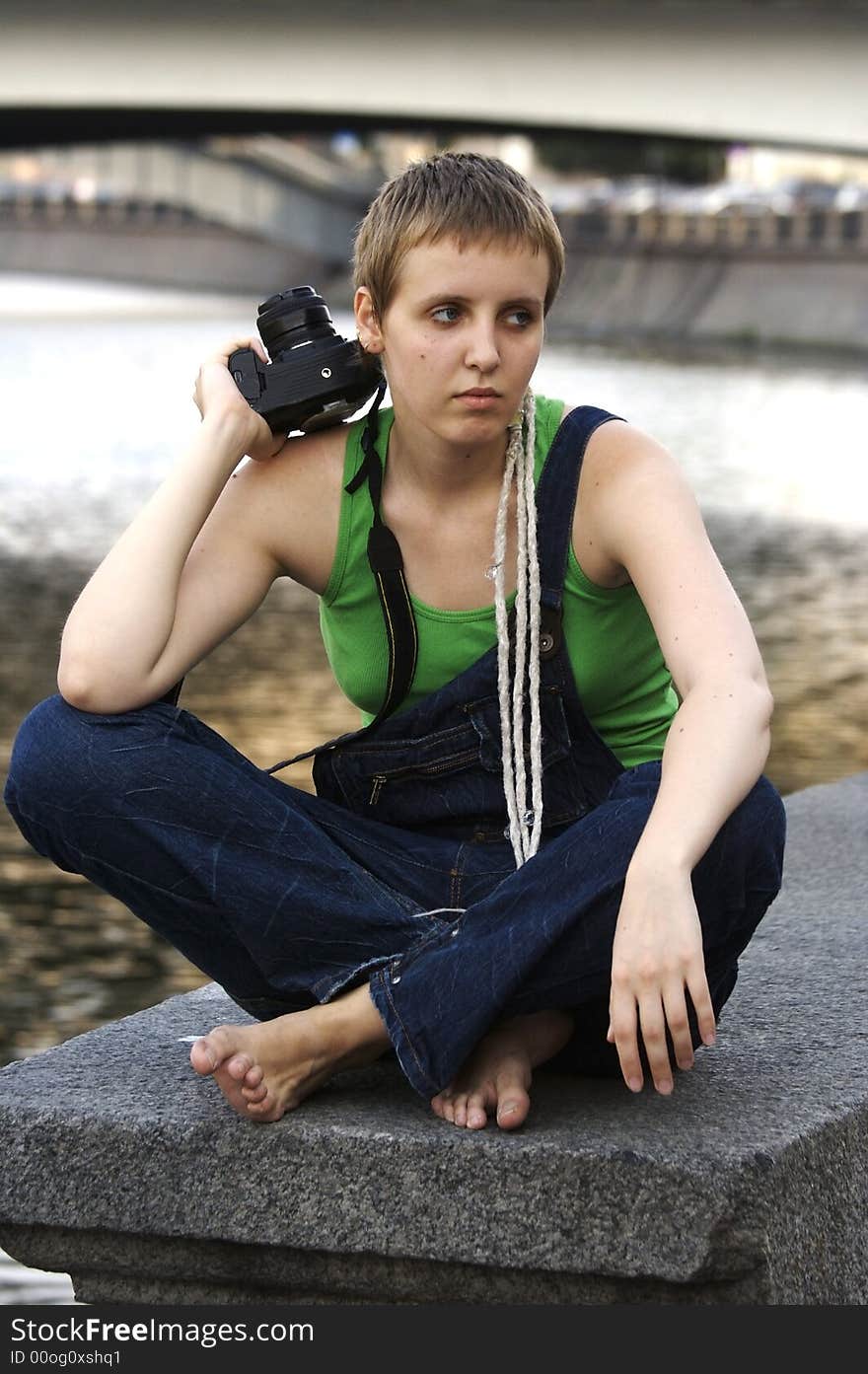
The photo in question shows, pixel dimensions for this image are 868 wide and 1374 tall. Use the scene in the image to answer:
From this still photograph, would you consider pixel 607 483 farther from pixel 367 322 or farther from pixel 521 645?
pixel 367 322

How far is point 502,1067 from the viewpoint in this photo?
115 inches

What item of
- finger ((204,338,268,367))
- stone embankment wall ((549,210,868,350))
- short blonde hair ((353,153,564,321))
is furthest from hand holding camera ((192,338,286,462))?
stone embankment wall ((549,210,868,350))

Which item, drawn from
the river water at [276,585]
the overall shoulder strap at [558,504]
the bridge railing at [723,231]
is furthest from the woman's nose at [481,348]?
the bridge railing at [723,231]

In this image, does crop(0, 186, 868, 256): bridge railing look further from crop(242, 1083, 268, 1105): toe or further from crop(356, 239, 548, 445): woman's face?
crop(242, 1083, 268, 1105): toe

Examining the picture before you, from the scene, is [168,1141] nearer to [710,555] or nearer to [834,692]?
[710,555]

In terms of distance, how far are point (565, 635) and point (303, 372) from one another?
0.54 meters

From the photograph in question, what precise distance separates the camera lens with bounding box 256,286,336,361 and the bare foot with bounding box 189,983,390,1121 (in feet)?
3.10

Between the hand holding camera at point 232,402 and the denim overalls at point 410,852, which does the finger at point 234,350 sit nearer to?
the hand holding camera at point 232,402

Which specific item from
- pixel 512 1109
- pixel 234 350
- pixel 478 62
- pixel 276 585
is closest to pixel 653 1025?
pixel 512 1109

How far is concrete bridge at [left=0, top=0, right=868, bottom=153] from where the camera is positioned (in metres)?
20.5

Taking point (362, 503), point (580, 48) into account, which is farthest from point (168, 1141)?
point (580, 48)

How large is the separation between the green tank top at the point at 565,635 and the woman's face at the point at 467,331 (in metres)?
0.17

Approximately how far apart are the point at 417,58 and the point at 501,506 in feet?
61.1

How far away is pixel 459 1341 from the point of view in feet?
9.27
